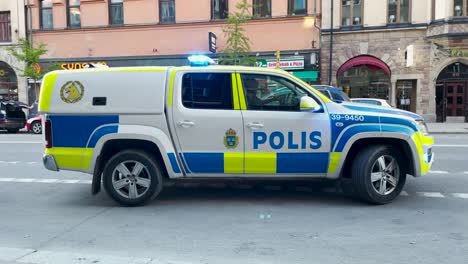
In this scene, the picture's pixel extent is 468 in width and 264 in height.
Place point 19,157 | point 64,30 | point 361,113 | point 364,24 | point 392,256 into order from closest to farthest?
point 392,256 → point 361,113 → point 19,157 → point 364,24 → point 64,30

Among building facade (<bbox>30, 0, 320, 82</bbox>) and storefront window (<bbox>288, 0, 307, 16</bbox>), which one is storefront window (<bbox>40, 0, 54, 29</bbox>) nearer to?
building facade (<bbox>30, 0, 320, 82</bbox>)

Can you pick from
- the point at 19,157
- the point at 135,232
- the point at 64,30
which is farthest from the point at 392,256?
the point at 64,30

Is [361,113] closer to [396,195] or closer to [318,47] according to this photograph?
[396,195]

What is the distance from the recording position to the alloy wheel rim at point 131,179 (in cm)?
552

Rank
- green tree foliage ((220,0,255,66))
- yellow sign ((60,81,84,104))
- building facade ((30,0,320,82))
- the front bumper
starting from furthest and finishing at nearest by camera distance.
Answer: building facade ((30,0,320,82)) → green tree foliage ((220,0,255,66)) → the front bumper → yellow sign ((60,81,84,104))

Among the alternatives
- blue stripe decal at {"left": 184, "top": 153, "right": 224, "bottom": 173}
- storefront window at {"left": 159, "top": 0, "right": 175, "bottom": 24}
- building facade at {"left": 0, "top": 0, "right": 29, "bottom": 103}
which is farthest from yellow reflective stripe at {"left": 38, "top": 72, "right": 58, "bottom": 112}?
building facade at {"left": 0, "top": 0, "right": 29, "bottom": 103}

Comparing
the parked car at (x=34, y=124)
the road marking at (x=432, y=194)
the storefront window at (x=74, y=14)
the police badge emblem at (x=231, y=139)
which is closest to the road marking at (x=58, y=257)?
the police badge emblem at (x=231, y=139)

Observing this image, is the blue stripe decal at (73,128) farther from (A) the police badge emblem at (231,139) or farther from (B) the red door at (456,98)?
(B) the red door at (456,98)

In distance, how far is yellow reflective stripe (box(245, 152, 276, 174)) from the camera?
539 cm

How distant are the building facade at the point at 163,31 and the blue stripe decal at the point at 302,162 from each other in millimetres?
15949

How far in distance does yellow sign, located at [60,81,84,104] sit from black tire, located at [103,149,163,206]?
37.8 inches

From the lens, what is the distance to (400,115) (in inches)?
215

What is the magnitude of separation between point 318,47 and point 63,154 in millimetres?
17524

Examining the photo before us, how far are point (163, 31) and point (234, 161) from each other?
18752 mm
